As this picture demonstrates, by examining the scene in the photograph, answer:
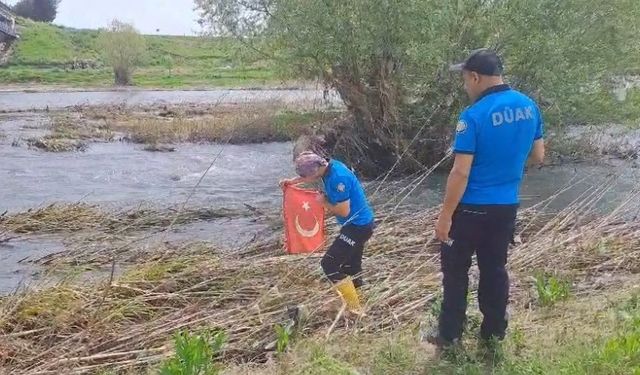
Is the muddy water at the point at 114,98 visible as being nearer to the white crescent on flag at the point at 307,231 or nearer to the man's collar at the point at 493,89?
the white crescent on flag at the point at 307,231

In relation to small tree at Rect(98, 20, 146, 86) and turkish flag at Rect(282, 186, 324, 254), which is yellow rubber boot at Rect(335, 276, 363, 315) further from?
small tree at Rect(98, 20, 146, 86)

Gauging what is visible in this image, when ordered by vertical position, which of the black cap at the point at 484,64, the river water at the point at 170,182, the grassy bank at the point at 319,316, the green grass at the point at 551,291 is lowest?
the river water at the point at 170,182

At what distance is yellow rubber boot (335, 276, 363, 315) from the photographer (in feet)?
21.1

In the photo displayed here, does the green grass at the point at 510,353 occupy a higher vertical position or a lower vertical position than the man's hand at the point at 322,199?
lower

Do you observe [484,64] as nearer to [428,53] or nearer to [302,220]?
[302,220]

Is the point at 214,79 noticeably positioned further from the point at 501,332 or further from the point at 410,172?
the point at 501,332

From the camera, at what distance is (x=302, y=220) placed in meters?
7.64

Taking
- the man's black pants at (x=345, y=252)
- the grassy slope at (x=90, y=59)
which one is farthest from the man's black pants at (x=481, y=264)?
the grassy slope at (x=90, y=59)

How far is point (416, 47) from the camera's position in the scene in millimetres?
17547

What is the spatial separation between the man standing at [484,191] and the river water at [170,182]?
20.8ft

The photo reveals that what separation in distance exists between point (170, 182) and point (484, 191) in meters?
14.9

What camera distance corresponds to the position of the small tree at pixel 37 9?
95812 mm

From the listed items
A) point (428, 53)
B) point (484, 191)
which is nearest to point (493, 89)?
point (484, 191)

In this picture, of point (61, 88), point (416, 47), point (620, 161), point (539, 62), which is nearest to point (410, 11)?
point (416, 47)
